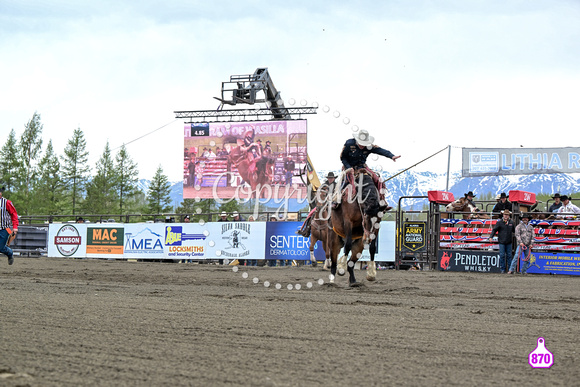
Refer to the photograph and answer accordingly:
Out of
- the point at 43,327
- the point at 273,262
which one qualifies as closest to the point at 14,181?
the point at 273,262

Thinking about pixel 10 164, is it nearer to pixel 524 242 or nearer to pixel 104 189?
pixel 104 189

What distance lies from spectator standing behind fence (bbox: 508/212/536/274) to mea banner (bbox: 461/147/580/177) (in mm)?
16348

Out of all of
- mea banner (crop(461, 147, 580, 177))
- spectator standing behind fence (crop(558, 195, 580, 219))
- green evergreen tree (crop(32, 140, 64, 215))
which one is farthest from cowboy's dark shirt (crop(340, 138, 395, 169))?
green evergreen tree (crop(32, 140, 64, 215))

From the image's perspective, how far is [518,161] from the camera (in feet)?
119

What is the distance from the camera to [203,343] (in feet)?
15.9

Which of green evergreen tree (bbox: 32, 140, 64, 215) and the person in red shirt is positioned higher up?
green evergreen tree (bbox: 32, 140, 64, 215)

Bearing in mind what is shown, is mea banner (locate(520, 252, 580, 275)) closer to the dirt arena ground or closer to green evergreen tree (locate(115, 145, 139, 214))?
the dirt arena ground

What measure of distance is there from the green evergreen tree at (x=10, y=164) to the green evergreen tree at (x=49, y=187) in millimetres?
2296

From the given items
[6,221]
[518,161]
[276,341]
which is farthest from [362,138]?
[518,161]

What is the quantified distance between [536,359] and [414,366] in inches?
37.1

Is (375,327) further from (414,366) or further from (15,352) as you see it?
(15,352)

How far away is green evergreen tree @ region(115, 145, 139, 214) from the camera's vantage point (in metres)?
71.4

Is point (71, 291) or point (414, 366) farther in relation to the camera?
point (71, 291)

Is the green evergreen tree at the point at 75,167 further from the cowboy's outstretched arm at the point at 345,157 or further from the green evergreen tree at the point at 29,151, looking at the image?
the cowboy's outstretched arm at the point at 345,157
